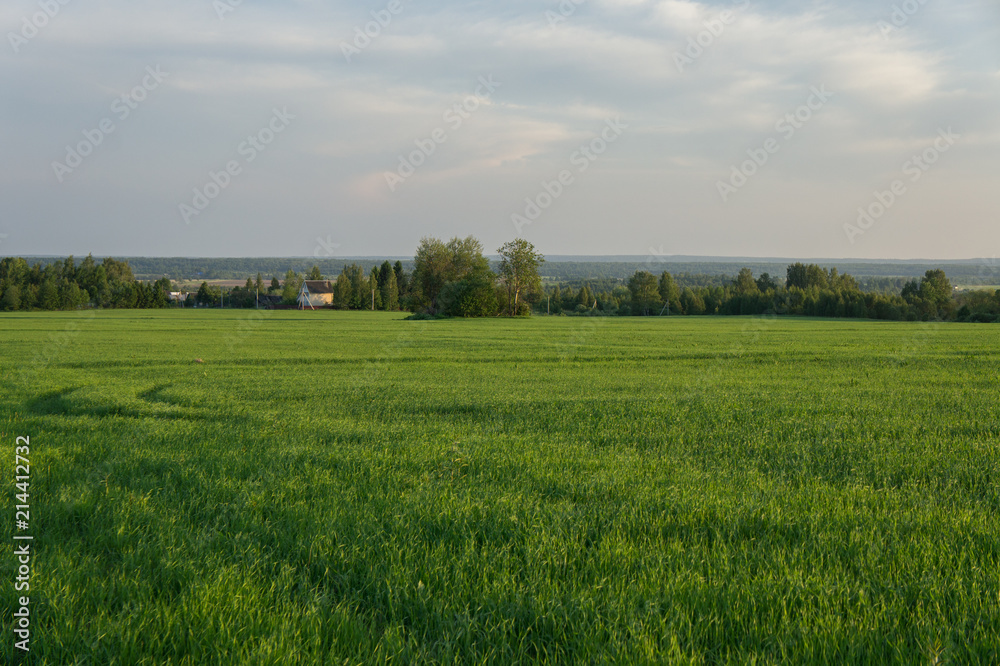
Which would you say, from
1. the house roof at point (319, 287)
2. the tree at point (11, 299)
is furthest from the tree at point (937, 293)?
the tree at point (11, 299)

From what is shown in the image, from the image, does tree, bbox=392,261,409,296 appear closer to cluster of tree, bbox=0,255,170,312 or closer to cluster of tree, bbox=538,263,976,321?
cluster of tree, bbox=538,263,976,321

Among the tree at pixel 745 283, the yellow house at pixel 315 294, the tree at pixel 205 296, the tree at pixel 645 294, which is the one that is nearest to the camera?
the tree at pixel 645 294

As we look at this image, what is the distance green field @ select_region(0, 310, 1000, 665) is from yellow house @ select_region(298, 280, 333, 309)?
13389 centimetres

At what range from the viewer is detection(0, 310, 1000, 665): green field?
11.0ft

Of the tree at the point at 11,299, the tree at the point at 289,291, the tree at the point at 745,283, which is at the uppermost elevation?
the tree at the point at 745,283

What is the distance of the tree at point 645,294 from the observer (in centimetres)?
12431

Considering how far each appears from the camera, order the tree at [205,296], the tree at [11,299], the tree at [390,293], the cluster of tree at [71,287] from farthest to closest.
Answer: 1. the tree at [205,296]
2. the tree at [390,293]
3. the cluster of tree at [71,287]
4. the tree at [11,299]

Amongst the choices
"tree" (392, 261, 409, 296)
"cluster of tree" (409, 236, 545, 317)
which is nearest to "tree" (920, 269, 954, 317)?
"cluster of tree" (409, 236, 545, 317)

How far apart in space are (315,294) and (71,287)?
54.5 m

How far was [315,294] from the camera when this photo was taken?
15212 centimetres

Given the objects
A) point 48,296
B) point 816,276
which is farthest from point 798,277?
point 48,296

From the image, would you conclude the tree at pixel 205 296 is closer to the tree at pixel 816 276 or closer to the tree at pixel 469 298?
the tree at pixel 469 298

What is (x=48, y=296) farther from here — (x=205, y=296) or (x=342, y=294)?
(x=342, y=294)

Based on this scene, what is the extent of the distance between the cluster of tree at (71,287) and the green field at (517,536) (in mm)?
114909
